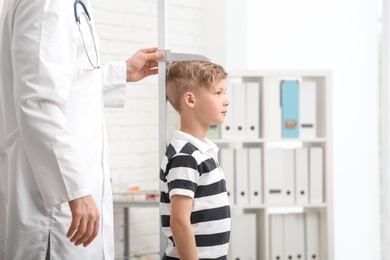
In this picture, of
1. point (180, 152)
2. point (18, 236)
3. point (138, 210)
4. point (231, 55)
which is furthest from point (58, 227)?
point (231, 55)

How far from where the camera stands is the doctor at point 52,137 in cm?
131

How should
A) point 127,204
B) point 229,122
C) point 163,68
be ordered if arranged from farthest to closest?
point 229,122, point 127,204, point 163,68

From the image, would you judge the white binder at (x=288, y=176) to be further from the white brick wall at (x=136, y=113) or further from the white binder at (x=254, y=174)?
the white brick wall at (x=136, y=113)

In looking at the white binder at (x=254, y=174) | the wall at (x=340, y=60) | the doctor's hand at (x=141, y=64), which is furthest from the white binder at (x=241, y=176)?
the doctor's hand at (x=141, y=64)

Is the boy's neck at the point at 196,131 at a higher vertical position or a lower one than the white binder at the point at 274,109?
lower

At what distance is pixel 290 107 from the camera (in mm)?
3871

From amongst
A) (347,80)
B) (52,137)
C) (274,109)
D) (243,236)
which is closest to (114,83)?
(52,137)

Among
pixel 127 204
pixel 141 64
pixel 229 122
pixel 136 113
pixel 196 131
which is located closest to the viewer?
pixel 196 131

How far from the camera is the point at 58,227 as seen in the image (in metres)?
1.40

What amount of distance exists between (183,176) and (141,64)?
A: 377 millimetres

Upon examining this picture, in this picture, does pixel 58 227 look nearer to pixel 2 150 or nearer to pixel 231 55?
pixel 2 150

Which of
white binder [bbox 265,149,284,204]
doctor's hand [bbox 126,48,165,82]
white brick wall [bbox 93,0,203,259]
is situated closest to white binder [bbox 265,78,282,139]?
white binder [bbox 265,149,284,204]

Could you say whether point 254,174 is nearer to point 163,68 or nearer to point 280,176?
point 280,176

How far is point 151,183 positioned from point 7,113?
2673mm
